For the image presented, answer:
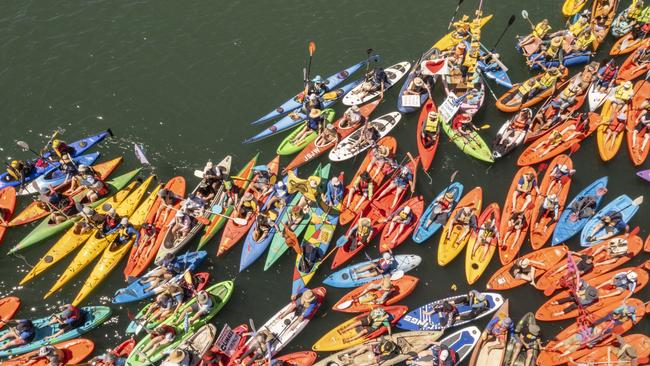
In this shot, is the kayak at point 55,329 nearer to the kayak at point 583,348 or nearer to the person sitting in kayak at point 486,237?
the person sitting in kayak at point 486,237

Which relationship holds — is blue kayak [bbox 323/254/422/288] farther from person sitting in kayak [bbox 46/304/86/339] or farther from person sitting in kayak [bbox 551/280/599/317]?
person sitting in kayak [bbox 46/304/86/339]

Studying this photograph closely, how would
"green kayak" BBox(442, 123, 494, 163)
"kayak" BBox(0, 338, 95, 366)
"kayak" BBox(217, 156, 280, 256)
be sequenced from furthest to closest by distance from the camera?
1. "green kayak" BBox(442, 123, 494, 163)
2. "kayak" BBox(217, 156, 280, 256)
3. "kayak" BBox(0, 338, 95, 366)

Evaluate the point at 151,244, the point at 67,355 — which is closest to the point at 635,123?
the point at 151,244

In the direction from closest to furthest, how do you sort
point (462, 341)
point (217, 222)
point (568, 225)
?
point (462, 341) → point (568, 225) → point (217, 222)

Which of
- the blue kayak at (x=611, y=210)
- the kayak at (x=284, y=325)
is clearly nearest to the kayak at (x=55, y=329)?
the kayak at (x=284, y=325)

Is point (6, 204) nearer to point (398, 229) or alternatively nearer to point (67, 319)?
point (67, 319)

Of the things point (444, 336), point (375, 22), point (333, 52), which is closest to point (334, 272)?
point (444, 336)

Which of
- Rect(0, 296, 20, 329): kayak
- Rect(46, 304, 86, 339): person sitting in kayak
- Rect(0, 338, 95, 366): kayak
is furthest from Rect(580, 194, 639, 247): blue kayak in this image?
Rect(0, 296, 20, 329): kayak
